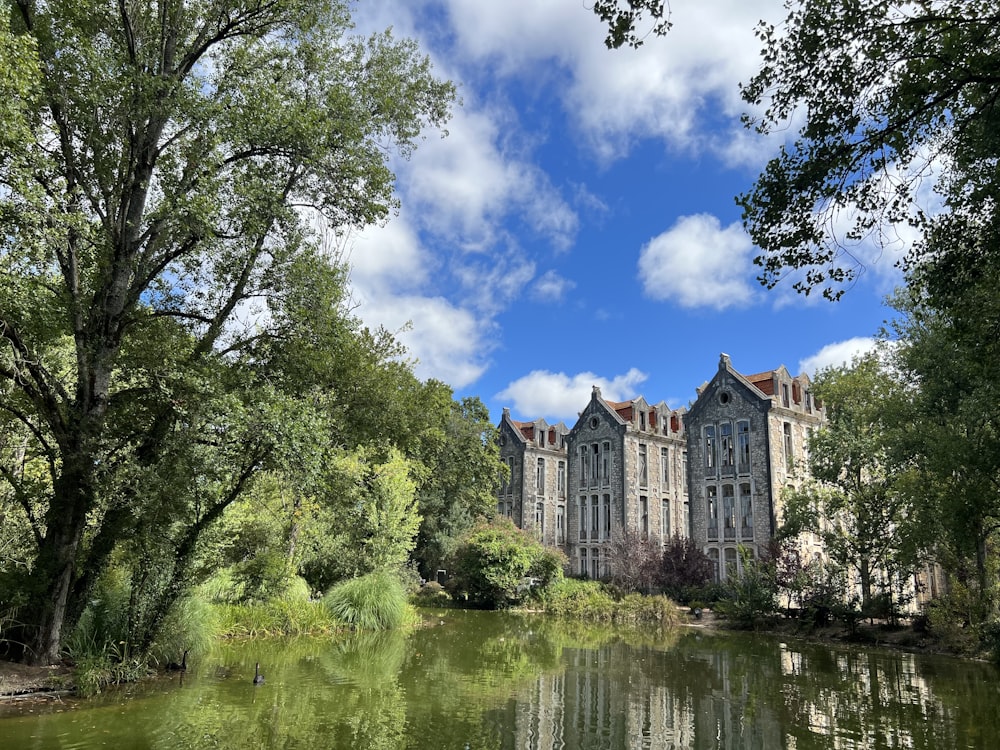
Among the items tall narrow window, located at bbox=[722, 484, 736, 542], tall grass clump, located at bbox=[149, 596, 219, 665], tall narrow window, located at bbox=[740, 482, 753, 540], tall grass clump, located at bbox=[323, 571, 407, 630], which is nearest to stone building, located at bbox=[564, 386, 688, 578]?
tall narrow window, located at bbox=[722, 484, 736, 542]

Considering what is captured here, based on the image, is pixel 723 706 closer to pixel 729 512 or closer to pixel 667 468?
pixel 729 512

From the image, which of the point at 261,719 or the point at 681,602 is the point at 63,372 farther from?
the point at 681,602

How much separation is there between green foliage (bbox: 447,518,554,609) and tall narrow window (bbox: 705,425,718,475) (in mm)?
10250

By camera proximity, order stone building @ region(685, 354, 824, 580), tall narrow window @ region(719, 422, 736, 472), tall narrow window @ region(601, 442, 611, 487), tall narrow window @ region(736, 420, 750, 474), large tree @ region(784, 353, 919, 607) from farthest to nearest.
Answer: tall narrow window @ region(601, 442, 611, 487)
tall narrow window @ region(719, 422, 736, 472)
tall narrow window @ region(736, 420, 750, 474)
stone building @ region(685, 354, 824, 580)
large tree @ region(784, 353, 919, 607)

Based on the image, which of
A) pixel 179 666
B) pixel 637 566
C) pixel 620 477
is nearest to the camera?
pixel 179 666

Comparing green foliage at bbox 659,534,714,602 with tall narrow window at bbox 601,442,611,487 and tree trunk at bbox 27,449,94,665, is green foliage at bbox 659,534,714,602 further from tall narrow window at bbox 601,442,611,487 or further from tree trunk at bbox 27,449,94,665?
tree trunk at bbox 27,449,94,665

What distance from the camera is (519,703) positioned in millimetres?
11148

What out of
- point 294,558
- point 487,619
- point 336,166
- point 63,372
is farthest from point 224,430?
point 487,619

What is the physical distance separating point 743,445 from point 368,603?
74.7ft

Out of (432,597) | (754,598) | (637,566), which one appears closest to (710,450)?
(637,566)

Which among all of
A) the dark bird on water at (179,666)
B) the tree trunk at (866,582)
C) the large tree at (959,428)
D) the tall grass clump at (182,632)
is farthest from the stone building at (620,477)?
the dark bird on water at (179,666)

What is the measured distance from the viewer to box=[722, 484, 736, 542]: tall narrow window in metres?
35.4

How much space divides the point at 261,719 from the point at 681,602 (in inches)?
1060

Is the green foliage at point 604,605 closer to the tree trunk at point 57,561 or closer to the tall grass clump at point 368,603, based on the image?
the tall grass clump at point 368,603
